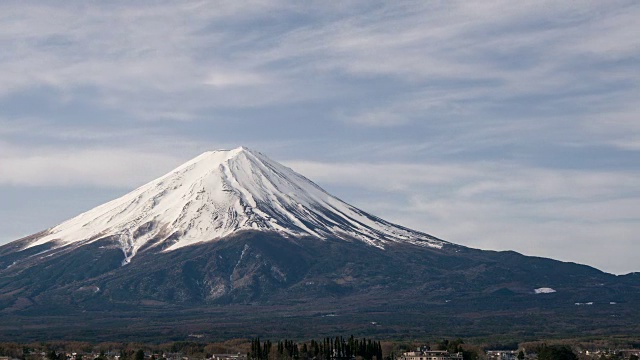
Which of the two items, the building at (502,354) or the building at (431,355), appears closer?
the building at (431,355)

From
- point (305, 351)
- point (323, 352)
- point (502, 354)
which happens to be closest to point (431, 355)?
point (305, 351)

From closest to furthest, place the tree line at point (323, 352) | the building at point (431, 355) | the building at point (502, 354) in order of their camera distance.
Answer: the tree line at point (323, 352)
the building at point (431, 355)
the building at point (502, 354)

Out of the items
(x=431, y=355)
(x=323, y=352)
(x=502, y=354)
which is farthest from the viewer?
(x=502, y=354)

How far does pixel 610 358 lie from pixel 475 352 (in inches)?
662

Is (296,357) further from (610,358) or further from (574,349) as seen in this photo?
(574,349)

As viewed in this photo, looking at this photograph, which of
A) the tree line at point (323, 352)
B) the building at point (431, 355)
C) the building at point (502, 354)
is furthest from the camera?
the building at point (502, 354)

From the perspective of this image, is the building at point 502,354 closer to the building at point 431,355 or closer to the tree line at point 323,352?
the building at point 431,355

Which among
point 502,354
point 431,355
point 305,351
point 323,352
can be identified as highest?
point 502,354

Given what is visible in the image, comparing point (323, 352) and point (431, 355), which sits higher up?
point (323, 352)

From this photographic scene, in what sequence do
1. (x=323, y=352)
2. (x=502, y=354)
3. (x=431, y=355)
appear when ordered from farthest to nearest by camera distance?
(x=502, y=354) < (x=431, y=355) < (x=323, y=352)

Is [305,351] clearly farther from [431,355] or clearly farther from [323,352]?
[431,355]

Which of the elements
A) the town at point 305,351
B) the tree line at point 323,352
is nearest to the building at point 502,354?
the town at point 305,351

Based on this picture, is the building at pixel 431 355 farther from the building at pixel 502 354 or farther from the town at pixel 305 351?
the building at pixel 502 354

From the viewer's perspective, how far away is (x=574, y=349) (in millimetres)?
170125
